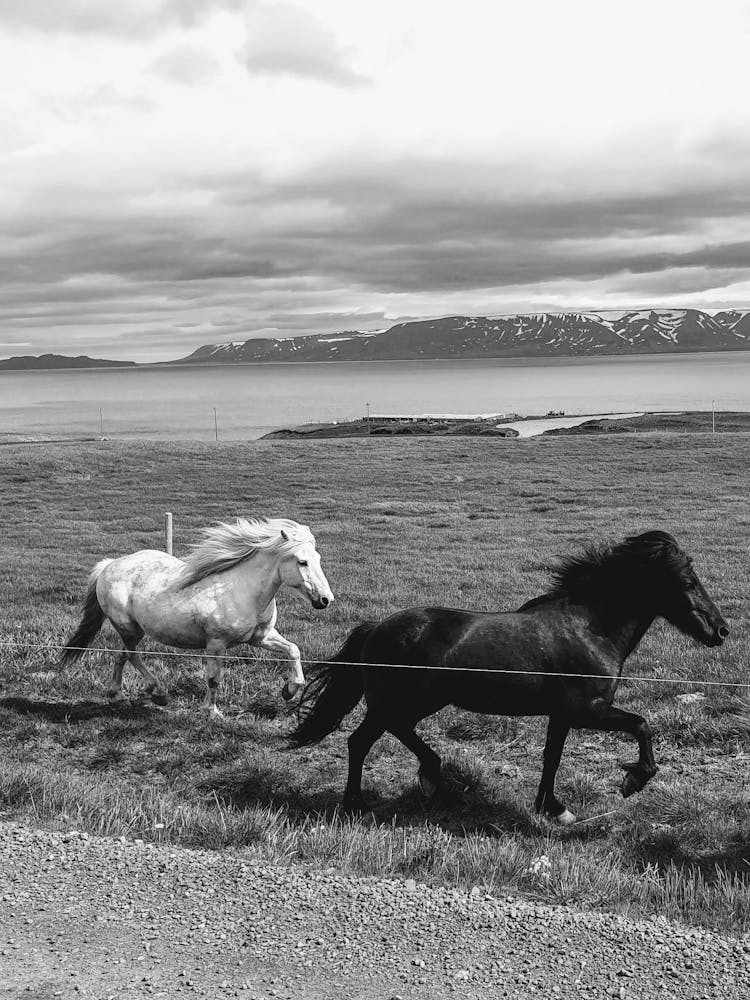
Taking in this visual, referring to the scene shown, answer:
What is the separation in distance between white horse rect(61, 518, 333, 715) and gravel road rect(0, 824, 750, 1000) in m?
3.72

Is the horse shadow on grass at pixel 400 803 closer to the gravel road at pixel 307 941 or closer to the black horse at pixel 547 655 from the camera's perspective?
the black horse at pixel 547 655

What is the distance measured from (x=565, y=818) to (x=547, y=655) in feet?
4.10

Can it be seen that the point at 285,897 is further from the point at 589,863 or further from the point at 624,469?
the point at 624,469

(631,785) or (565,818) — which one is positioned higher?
(631,785)

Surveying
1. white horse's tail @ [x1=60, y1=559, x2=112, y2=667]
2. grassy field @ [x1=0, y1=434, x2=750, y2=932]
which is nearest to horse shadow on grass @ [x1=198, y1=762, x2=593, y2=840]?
grassy field @ [x1=0, y1=434, x2=750, y2=932]

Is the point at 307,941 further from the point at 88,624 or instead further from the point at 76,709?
the point at 88,624

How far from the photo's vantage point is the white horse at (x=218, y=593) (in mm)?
9188

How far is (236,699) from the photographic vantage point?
9812mm

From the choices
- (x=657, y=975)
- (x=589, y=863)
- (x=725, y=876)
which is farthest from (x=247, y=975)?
(x=725, y=876)

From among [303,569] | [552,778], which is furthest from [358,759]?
[303,569]

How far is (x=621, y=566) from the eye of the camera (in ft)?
25.1

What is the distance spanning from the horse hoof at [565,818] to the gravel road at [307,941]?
189cm

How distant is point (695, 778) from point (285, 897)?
419cm

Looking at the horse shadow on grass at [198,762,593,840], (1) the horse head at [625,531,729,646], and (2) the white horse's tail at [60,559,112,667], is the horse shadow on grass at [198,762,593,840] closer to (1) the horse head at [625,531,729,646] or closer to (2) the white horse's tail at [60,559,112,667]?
(1) the horse head at [625,531,729,646]
